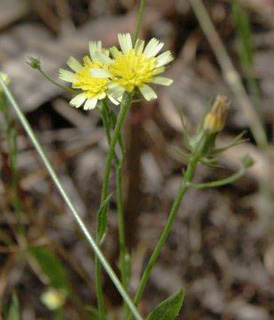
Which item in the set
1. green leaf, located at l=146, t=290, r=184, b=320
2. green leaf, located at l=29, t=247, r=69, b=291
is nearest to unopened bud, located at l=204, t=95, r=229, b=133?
green leaf, located at l=146, t=290, r=184, b=320

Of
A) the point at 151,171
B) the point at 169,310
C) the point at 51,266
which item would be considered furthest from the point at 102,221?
the point at 151,171

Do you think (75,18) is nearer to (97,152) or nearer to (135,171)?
(97,152)

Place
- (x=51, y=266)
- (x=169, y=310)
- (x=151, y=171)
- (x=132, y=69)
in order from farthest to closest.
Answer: (x=151, y=171) < (x=51, y=266) < (x=169, y=310) < (x=132, y=69)

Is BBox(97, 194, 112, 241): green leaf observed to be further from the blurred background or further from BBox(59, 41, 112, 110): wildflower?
the blurred background

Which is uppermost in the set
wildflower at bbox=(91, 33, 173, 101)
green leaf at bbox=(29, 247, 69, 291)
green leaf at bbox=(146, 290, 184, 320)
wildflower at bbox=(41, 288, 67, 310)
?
wildflower at bbox=(91, 33, 173, 101)

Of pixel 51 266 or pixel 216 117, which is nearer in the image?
pixel 216 117

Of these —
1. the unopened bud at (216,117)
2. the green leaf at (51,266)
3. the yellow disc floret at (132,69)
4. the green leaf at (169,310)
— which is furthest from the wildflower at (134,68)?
the green leaf at (51,266)

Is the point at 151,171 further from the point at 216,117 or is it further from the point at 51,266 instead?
the point at 216,117
